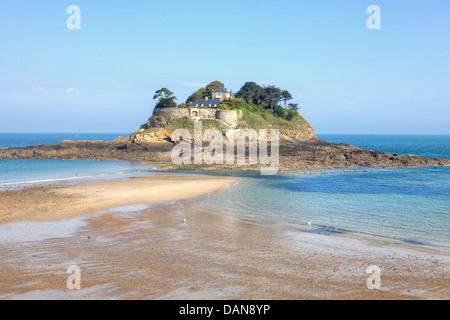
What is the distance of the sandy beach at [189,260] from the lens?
29.0 ft

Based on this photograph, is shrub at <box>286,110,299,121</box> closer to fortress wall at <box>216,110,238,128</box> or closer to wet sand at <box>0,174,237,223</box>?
fortress wall at <box>216,110,238,128</box>

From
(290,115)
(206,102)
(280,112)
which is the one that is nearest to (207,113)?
(206,102)

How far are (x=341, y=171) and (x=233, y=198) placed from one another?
2078 cm

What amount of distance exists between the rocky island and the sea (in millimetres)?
8129

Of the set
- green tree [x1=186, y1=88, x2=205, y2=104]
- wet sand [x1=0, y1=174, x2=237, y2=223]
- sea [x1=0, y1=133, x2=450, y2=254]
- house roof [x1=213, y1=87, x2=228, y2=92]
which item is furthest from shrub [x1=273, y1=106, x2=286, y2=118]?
wet sand [x1=0, y1=174, x2=237, y2=223]

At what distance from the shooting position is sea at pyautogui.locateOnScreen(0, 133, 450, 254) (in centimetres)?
1516

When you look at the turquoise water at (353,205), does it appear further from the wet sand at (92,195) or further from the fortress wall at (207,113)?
the fortress wall at (207,113)

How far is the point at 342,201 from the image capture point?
22.0 metres

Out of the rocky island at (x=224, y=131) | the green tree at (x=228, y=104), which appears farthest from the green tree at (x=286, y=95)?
the green tree at (x=228, y=104)

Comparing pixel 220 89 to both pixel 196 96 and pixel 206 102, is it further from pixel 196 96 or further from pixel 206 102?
pixel 206 102

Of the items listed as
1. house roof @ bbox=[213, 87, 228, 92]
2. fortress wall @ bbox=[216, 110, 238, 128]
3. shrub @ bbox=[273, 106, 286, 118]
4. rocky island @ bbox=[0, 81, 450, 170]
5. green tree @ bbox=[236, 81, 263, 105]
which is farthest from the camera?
green tree @ bbox=[236, 81, 263, 105]

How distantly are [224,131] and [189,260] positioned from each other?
50.4 m

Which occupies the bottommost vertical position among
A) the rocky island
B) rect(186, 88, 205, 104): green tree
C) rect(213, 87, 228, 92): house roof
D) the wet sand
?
the wet sand
